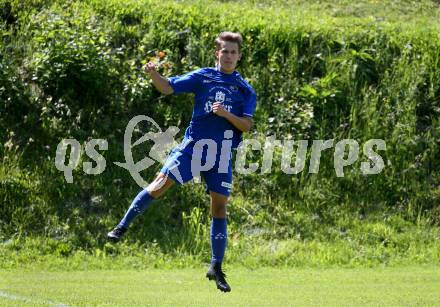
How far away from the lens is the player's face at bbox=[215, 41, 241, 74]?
8156 mm

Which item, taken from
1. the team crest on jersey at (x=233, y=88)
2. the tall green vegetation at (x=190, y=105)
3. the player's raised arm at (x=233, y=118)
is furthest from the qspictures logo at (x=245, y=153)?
the player's raised arm at (x=233, y=118)

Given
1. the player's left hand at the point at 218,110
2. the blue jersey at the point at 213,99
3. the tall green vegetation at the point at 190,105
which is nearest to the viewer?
the player's left hand at the point at 218,110

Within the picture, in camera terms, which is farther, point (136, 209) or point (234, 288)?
point (234, 288)

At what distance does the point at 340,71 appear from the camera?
15688mm

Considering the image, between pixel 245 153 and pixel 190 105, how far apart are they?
4.42ft

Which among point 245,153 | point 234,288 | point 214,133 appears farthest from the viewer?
point 245,153

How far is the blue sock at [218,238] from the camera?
839 centimetres

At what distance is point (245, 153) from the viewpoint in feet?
48.0

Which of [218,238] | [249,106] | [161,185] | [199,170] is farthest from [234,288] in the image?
[249,106]

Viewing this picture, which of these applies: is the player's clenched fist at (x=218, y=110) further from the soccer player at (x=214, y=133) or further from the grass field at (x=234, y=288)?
the grass field at (x=234, y=288)

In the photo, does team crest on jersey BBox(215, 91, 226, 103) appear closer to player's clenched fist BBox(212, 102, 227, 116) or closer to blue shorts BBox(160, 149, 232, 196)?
player's clenched fist BBox(212, 102, 227, 116)

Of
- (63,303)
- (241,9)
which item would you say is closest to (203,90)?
(63,303)

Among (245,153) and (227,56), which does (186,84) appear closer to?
(227,56)

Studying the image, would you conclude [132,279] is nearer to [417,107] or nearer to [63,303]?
[63,303]
